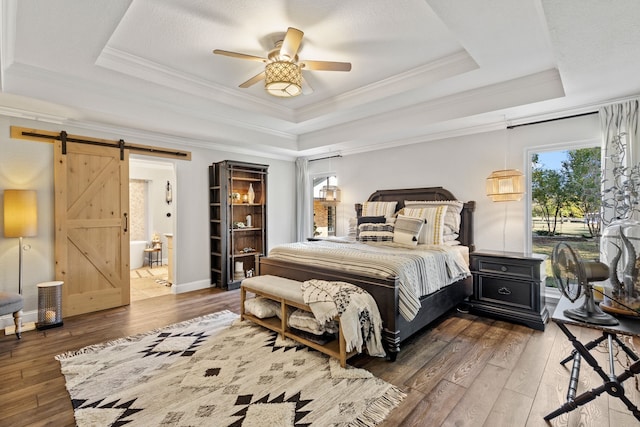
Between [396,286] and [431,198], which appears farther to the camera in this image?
[431,198]

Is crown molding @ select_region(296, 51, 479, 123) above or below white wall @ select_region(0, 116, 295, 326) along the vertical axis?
above

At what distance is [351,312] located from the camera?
2486 millimetres

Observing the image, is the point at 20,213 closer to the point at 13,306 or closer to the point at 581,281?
the point at 13,306

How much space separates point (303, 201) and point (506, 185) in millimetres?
3805

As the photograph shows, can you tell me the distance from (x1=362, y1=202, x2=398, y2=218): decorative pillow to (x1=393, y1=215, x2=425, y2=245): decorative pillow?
2.61 ft

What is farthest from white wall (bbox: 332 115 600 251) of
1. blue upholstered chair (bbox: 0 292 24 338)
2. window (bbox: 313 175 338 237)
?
blue upholstered chair (bbox: 0 292 24 338)

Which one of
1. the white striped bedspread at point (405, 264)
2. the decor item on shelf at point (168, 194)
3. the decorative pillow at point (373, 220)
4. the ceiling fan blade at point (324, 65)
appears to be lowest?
the white striped bedspread at point (405, 264)

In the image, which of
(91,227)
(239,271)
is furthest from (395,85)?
(91,227)

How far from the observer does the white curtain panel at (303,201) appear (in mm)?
6531

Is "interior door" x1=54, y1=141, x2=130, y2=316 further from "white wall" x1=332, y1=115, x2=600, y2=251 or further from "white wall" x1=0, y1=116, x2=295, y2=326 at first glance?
"white wall" x1=332, y1=115, x2=600, y2=251

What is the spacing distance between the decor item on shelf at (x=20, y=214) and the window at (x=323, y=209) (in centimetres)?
411

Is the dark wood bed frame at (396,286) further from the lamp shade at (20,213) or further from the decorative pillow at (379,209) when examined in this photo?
the lamp shade at (20,213)

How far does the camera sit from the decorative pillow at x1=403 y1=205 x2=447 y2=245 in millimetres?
3969

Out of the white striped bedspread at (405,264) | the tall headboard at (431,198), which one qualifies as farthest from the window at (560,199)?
the white striped bedspread at (405,264)
